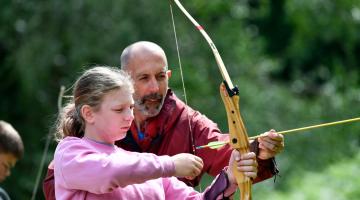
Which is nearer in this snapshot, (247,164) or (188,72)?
(247,164)

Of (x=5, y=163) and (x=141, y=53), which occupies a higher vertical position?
(x=141, y=53)

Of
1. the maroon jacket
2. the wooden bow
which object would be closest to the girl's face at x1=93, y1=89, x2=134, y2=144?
the wooden bow

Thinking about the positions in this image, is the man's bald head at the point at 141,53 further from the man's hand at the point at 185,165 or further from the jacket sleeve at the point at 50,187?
the man's hand at the point at 185,165

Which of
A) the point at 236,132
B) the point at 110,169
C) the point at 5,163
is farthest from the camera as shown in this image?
the point at 5,163

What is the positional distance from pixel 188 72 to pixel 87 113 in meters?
8.37

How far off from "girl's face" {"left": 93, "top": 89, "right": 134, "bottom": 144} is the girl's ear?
0.02 metres

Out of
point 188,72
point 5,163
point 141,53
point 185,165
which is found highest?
point 141,53

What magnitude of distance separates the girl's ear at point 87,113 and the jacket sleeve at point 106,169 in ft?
0.51

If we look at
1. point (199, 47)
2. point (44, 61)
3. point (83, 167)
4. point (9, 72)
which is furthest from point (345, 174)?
point (83, 167)

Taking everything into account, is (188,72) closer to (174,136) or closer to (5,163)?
(5,163)

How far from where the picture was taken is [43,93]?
1221 centimetres

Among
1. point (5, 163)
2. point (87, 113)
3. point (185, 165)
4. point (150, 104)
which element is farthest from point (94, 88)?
point (5, 163)

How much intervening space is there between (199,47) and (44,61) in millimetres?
1967

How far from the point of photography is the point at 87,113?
3746mm
